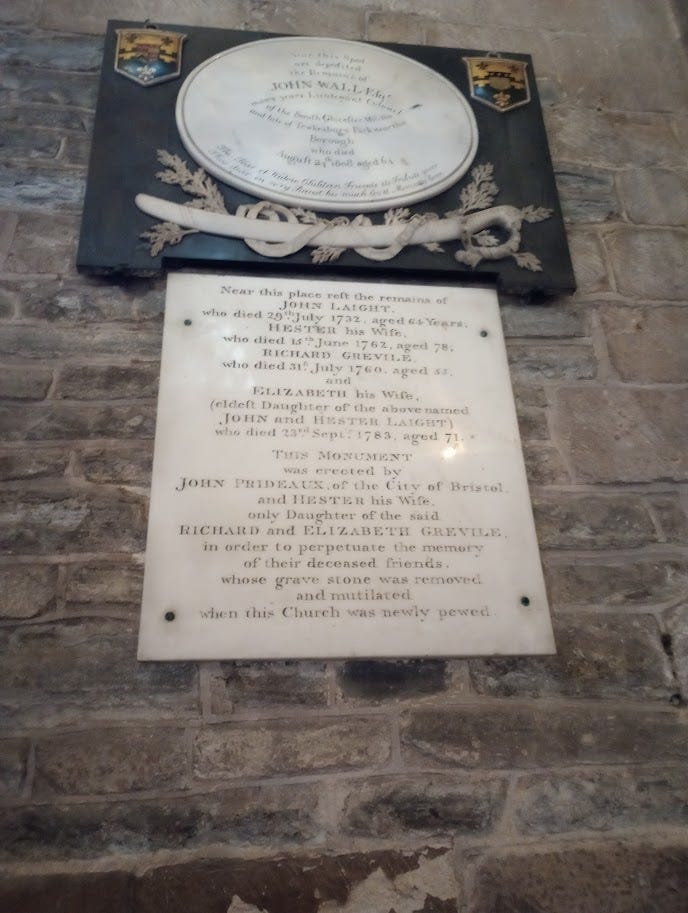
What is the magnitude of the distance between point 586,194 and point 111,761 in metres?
2.36

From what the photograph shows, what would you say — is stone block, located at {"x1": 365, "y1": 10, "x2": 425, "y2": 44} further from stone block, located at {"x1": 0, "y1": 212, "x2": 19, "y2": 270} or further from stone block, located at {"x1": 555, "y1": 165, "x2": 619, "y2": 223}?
stone block, located at {"x1": 0, "y1": 212, "x2": 19, "y2": 270}

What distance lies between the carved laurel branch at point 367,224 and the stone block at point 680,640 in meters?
1.12

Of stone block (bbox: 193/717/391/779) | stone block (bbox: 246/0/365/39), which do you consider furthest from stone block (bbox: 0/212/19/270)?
stone block (bbox: 193/717/391/779)

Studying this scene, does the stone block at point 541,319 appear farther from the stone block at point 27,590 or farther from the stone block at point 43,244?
the stone block at point 27,590

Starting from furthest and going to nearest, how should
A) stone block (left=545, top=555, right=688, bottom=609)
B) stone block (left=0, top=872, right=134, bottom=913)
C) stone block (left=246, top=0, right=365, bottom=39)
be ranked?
1. stone block (left=246, top=0, right=365, bottom=39)
2. stone block (left=545, top=555, right=688, bottom=609)
3. stone block (left=0, top=872, right=134, bottom=913)

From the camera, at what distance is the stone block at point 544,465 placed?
1790 mm

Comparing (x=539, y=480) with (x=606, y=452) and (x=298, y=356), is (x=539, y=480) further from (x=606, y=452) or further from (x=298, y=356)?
(x=298, y=356)

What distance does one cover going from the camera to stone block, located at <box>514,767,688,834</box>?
141 centimetres

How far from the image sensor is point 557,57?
8.90ft

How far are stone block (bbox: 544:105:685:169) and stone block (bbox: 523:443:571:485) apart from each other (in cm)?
125

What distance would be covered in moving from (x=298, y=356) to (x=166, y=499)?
1.82 ft

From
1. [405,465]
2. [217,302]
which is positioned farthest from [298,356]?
[405,465]

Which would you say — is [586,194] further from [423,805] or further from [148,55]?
[423,805]

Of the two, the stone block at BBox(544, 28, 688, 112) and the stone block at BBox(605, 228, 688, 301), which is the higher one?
the stone block at BBox(544, 28, 688, 112)
